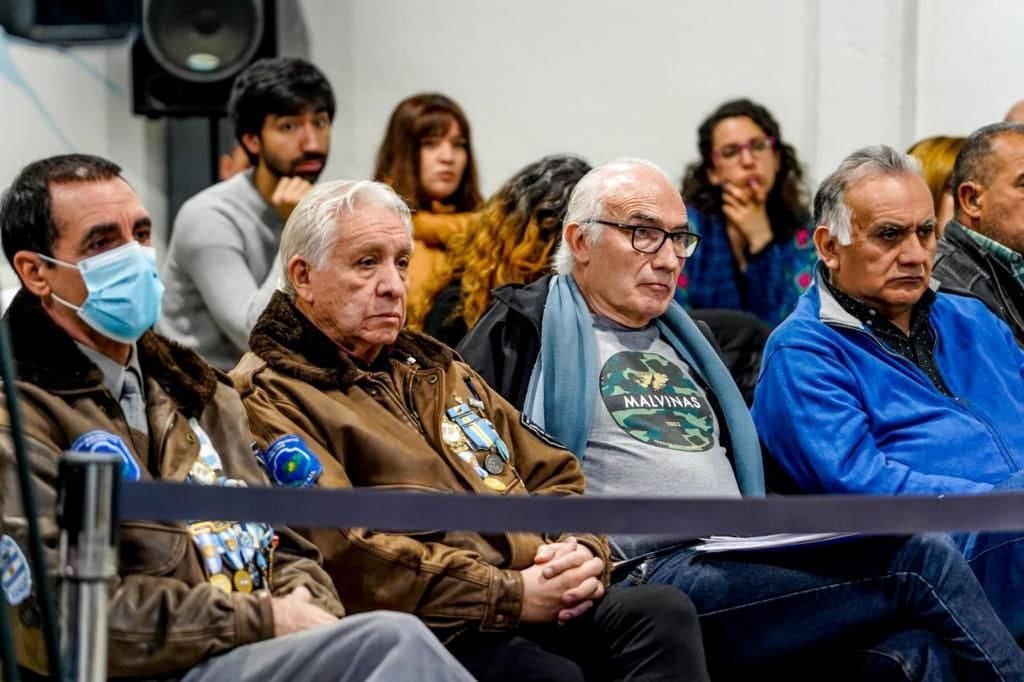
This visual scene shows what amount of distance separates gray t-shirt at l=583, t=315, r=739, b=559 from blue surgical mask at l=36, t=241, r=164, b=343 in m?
0.90

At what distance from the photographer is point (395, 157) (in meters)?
5.11

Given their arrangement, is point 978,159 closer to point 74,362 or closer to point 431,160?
point 431,160

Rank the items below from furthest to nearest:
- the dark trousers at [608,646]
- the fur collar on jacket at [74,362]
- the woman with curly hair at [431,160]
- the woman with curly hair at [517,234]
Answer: the woman with curly hair at [431,160]
the woman with curly hair at [517,234]
the dark trousers at [608,646]
the fur collar on jacket at [74,362]

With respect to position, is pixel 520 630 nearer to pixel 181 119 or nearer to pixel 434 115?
pixel 434 115

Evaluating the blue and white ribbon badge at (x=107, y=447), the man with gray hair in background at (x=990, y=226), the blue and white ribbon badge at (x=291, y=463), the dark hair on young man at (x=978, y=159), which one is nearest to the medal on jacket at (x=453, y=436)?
the blue and white ribbon badge at (x=291, y=463)

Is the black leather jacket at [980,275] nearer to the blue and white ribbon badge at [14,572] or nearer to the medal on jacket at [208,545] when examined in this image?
the medal on jacket at [208,545]

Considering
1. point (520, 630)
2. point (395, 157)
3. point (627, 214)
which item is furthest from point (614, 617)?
point (395, 157)

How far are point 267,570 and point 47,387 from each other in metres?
0.43

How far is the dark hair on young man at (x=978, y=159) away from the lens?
4320 mm

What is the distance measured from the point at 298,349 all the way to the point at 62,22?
0.69 m

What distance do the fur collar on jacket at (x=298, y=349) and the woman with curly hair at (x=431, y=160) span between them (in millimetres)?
1848

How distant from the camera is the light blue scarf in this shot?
3.40 metres

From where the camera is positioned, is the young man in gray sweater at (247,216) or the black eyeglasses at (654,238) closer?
the black eyeglasses at (654,238)

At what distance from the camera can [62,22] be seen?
8.63 ft
